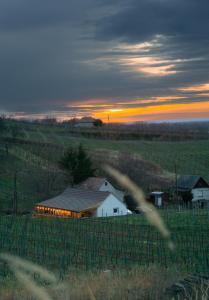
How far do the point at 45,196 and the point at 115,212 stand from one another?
825 centimetres

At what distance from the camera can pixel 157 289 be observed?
20.7 ft

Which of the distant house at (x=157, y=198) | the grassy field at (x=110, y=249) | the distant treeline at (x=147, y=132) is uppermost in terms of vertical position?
the distant treeline at (x=147, y=132)

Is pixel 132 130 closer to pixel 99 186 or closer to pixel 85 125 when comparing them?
pixel 85 125

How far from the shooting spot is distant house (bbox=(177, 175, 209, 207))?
40062 millimetres

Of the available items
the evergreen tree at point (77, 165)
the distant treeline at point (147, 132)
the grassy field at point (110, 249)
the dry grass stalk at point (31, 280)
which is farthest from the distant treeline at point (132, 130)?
the dry grass stalk at point (31, 280)

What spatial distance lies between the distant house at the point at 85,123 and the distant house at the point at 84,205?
115ft

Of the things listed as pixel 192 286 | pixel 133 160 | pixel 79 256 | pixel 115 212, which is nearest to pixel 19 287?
pixel 192 286

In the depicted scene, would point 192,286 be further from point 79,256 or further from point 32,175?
point 32,175

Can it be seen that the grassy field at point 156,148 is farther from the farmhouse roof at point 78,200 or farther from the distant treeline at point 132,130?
the farmhouse roof at point 78,200

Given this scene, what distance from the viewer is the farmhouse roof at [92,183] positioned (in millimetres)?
37375

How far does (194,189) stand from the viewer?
40.4 meters

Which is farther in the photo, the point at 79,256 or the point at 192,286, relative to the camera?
the point at 79,256

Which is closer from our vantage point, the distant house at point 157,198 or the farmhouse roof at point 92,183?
the distant house at point 157,198

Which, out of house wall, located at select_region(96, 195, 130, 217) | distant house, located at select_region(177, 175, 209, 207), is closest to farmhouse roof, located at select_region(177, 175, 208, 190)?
distant house, located at select_region(177, 175, 209, 207)
